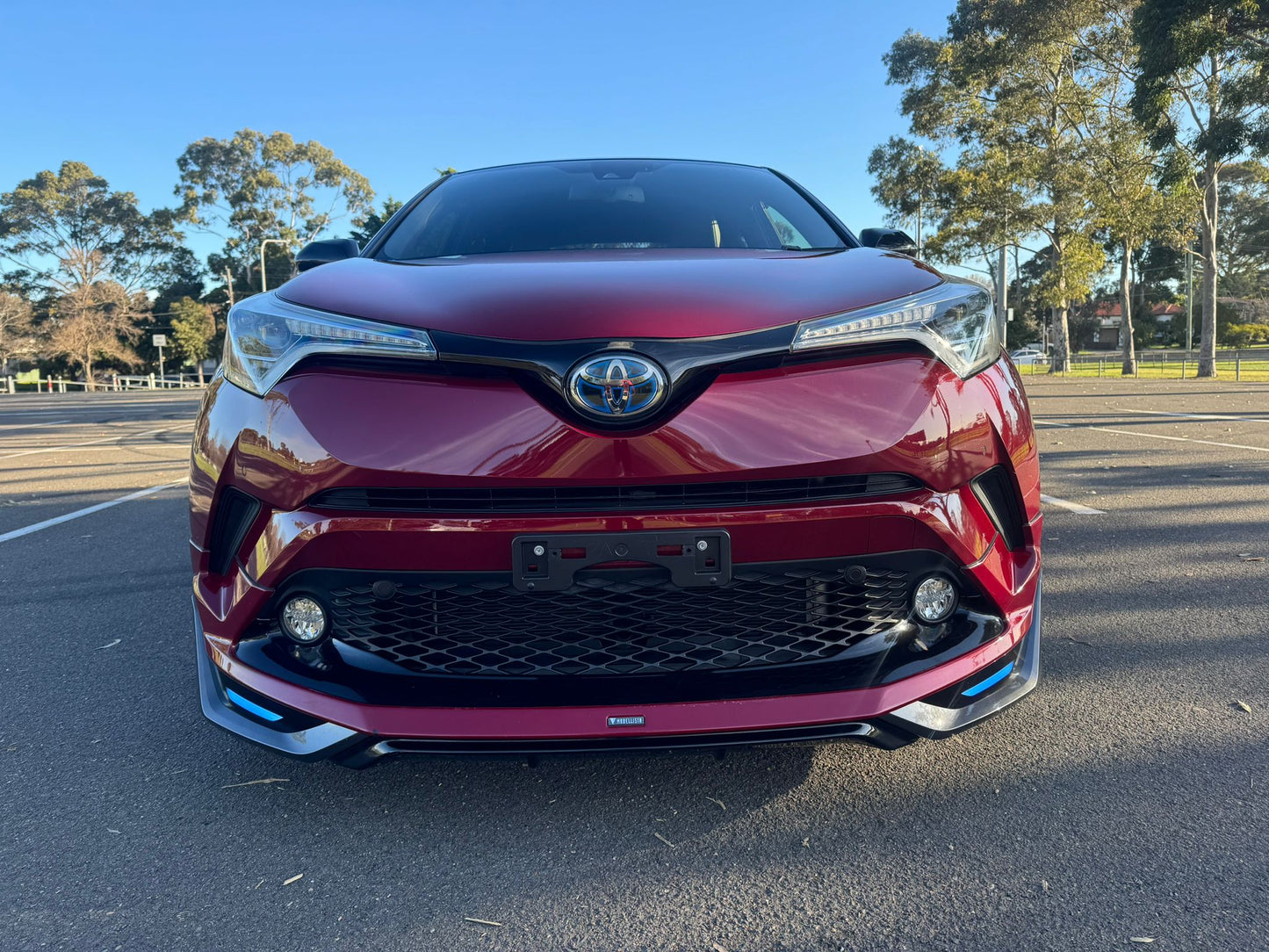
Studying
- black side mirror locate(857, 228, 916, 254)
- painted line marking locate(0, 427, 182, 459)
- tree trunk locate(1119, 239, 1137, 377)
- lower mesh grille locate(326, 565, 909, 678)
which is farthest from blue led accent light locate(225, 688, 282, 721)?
tree trunk locate(1119, 239, 1137, 377)

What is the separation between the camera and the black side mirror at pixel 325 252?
8.82 feet

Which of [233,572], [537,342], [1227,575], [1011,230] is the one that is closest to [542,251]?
[537,342]

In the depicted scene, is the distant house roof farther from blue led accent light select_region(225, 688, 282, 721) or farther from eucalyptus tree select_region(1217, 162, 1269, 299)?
blue led accent light select_region(225, 688, 282, 721)

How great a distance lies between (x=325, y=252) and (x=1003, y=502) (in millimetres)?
2066

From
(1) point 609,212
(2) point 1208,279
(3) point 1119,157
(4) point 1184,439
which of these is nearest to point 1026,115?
(3) point 1119,157

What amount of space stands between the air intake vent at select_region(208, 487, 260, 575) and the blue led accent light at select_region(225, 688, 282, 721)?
0.24 meters

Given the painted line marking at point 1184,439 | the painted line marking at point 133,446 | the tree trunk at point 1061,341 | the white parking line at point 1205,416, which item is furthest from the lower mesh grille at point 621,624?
the tree trunk at point 1061,341

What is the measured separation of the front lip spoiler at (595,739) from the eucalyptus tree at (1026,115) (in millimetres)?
28602

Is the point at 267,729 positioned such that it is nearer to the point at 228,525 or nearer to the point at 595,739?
the point at 228,525

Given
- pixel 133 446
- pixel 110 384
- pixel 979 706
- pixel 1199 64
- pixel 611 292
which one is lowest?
pixel 979 706

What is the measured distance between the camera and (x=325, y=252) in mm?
2730

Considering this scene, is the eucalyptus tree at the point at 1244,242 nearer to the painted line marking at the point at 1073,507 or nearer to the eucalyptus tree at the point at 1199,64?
the eucalyptus tree at the point at 1199,64

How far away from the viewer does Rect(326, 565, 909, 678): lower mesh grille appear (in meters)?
1.72

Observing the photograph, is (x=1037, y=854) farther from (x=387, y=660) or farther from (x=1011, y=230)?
(x=1011, y=230)
